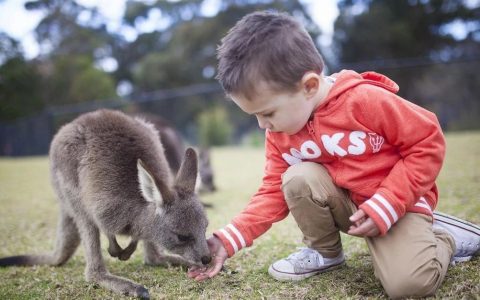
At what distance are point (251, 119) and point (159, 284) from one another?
14291 millimetres

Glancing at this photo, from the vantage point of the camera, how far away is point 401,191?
73.5 inches

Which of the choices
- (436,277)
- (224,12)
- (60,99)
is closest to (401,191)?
(436,277)

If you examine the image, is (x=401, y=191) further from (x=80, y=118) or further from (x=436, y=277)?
(x=80, y=118)

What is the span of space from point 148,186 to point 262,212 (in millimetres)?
646

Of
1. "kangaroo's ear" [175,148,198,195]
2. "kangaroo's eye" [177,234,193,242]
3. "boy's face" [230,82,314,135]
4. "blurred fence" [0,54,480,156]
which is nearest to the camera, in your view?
"boy's face" [230,82,314,135]

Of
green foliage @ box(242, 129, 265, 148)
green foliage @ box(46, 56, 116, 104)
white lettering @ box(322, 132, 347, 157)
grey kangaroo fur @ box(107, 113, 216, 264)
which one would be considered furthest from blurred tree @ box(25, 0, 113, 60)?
white lettering @ box(322, 132, 347, 157)

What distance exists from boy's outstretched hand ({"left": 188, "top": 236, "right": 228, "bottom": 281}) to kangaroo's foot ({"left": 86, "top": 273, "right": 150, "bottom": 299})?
0.27 metres

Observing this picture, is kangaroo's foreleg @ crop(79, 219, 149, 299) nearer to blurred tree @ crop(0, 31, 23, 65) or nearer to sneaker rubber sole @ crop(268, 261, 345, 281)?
sneaker rubber sole @ crop(268, 261, 345, 281)

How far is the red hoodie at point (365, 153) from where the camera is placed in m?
1.89

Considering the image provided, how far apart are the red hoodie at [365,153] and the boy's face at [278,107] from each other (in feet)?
0.35

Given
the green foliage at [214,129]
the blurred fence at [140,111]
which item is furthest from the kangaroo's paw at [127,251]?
the green foliage at [214,129]

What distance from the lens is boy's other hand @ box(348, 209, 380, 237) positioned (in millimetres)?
1849

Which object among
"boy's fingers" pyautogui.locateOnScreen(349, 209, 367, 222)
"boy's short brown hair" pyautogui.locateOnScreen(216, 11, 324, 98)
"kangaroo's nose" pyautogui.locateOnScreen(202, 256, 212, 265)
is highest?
"boy's short brown hair" pyautogui.locateOnScreen(216, 11, 324, 98)

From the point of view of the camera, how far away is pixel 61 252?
293 cm
